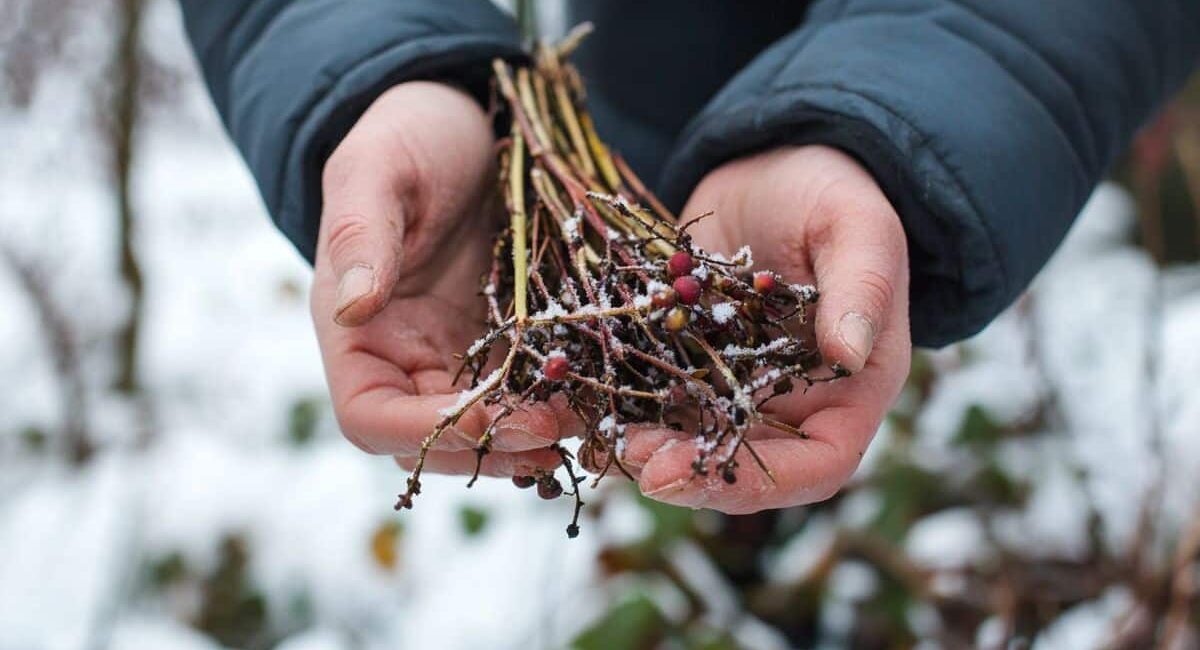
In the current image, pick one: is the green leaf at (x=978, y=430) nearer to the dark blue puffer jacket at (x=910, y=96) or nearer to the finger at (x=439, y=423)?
the dark blue puffer jacket at (x=910, y=96)

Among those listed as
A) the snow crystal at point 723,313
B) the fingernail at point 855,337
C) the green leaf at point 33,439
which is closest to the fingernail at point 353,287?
the snow crystal at point 723,313

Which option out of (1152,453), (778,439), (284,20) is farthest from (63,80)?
(1152,453)

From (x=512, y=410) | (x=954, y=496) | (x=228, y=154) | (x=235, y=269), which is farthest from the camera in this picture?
(x=228, y=154)

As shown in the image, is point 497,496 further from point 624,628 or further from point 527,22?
point 527,22

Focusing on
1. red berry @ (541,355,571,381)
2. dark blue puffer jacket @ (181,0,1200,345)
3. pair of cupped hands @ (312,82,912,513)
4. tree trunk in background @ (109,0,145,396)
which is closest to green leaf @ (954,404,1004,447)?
dark blue puffer jacket @ (181,0,1200,345)

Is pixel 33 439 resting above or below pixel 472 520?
below

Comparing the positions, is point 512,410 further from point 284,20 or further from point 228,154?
point 228,154

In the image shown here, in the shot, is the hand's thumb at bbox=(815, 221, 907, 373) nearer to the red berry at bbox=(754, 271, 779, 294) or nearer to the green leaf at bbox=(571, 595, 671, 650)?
the red berry at bbox=(754, 271, 779, 294)

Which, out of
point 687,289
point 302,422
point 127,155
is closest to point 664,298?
point 687,289
